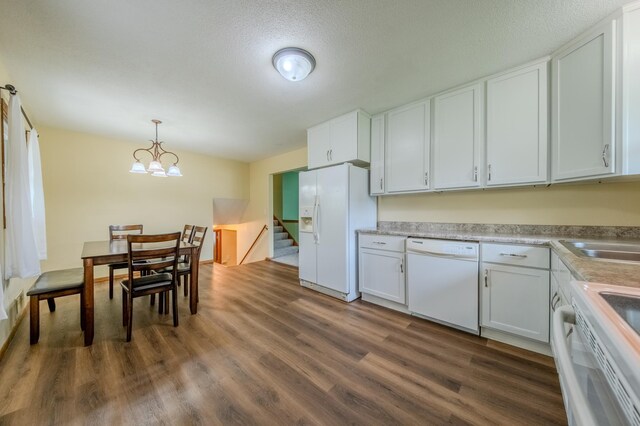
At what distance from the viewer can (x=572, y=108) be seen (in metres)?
1.75

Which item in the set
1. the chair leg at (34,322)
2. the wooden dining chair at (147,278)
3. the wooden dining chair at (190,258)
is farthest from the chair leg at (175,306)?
the chair leg at (34,322)

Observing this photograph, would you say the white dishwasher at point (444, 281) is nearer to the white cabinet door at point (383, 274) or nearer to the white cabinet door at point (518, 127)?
the white cabinet door at point (383, 274)

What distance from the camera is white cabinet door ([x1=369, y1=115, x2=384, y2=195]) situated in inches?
116

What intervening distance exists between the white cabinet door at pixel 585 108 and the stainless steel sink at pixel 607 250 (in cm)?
48

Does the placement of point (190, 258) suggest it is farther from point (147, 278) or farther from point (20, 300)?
point (20, 300)

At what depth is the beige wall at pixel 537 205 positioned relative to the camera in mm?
1849

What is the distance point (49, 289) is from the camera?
1.96 metres

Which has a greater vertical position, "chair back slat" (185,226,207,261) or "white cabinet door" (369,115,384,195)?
"white cabinet door" (369,115,384,195)

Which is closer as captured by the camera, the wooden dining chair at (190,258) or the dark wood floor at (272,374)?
the dark wood floor at (272,374)

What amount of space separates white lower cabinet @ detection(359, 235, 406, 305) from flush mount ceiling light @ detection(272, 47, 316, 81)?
1.88 metres

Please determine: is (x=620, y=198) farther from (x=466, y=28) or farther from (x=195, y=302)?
(x=195, y=302)

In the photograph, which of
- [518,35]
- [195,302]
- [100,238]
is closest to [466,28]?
[518,35]

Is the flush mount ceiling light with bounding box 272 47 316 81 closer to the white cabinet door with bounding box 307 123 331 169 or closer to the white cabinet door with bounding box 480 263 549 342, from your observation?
the white cabinet door with bounding box 307 123 331 169

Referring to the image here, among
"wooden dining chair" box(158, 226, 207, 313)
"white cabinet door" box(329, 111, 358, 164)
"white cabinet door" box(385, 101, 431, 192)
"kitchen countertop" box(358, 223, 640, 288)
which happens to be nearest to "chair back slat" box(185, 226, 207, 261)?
"wooden dining chair" box(158, 226, 207, 313)
